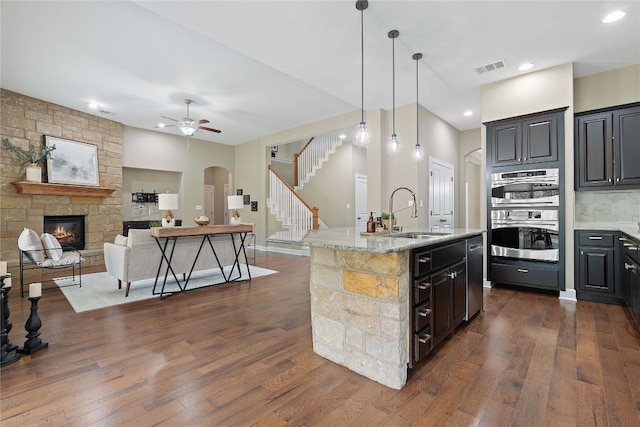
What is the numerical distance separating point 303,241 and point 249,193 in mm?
7207

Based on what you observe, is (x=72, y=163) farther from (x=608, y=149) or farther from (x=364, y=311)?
(x=608, y=149)

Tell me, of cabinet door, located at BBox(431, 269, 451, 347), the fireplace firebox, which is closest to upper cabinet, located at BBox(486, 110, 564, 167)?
cabinet door, located at BBox(431, 269, 451, 347)

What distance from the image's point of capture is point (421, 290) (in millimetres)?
2096

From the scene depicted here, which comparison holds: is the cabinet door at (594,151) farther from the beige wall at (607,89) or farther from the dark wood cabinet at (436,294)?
the dark wood cabinet at (436,294)

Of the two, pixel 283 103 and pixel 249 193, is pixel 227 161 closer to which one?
pixel 249 193

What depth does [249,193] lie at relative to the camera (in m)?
8.92

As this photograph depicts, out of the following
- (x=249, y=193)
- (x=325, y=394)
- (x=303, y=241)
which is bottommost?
(x=325, y=394)

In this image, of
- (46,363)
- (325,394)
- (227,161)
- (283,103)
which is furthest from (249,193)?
(325,394)

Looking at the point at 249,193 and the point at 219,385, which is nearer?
the point at 219,385

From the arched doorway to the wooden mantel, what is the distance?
4525 mm

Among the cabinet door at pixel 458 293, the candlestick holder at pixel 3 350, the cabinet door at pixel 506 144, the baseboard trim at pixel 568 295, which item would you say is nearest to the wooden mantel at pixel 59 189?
the candlestick holder at pixel 3 350

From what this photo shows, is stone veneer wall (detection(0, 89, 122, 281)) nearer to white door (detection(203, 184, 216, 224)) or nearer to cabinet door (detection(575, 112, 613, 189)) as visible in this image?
white door (detection(203, 184, 216, 224))

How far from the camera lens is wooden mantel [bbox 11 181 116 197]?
5.34 m

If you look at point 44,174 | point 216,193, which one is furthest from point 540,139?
point 216,193
